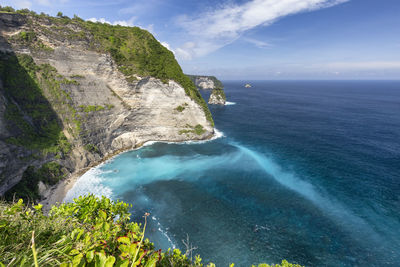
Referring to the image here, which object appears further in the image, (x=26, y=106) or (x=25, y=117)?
(x=26, y=106)

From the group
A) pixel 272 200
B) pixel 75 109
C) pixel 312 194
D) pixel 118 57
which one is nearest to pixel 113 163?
pixel 75 109

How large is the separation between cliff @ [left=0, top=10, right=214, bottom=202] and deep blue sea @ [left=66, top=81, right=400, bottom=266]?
17.6 ft

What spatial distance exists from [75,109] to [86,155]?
1096cm

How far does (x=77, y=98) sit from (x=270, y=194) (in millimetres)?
46213

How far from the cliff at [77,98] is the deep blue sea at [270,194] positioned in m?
5.36

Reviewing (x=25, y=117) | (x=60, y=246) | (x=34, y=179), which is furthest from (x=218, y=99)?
(x=60, y=246)

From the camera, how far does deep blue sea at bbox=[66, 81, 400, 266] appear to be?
73.7ft

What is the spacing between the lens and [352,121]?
6981 cm

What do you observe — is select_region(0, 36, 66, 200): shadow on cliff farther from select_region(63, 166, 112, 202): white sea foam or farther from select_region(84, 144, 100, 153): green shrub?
select_region(63, 166, 112, 202): white sea foam

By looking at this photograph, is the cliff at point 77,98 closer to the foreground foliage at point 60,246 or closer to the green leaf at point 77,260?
the foreground foliage at point 60,246

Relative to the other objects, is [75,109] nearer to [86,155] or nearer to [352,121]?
[86,155]

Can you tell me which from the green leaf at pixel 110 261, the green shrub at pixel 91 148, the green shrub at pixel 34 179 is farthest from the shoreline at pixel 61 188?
the green leaf at pixel 110 261

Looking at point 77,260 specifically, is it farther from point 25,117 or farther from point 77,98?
point 77,98

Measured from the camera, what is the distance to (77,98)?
138 ft
